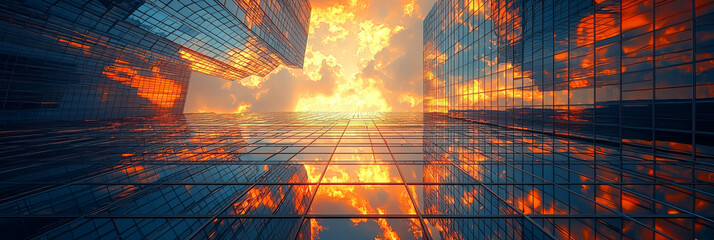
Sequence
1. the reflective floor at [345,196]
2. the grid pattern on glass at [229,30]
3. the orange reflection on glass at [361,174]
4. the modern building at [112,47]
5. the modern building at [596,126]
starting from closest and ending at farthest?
the reflective floor at [345,196] < the modern building at [596,126] < the orange reflection on glass at [361,174] < the modern building at [112,47] < the grid pattern on glass at [229,30]

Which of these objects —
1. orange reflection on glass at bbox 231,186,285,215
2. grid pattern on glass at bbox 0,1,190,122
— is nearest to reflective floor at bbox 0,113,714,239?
orange reflection on glass at bbox 231,186,285,215

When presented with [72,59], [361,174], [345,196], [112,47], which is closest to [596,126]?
[361,174]

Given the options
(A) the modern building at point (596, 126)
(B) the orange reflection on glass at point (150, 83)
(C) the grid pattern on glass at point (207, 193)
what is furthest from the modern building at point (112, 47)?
(A) the modern building at point (596, 126)

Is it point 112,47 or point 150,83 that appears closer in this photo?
point 112,47

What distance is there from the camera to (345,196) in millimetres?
7055

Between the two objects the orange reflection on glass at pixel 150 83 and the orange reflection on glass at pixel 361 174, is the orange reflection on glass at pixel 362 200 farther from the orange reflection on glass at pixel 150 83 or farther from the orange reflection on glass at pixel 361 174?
the orange reflection on glass at pixel 150 83

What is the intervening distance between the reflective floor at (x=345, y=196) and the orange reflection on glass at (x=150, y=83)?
3901 cm

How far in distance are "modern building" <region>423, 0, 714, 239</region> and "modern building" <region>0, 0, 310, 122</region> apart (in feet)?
102


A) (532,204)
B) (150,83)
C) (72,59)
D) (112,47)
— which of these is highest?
(112,47)

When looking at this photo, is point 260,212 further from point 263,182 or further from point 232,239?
point 263,182

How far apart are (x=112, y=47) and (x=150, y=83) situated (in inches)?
651

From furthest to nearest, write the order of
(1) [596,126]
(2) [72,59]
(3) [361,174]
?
(2) [72,59]
(1) [596,126]
(3) [361,174]

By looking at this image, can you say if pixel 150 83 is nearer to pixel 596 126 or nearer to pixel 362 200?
pixel 362 200

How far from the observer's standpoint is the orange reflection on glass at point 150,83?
39850mm
